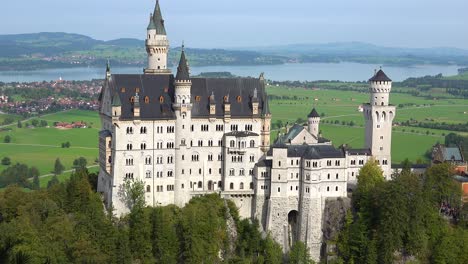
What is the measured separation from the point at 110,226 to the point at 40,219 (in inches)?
338

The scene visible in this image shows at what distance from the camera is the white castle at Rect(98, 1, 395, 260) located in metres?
70.0

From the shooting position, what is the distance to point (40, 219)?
68.1m

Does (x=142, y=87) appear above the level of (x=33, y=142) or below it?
above

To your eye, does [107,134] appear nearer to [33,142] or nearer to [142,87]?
[142,87]

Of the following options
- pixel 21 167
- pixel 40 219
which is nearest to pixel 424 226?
pixel 40 219

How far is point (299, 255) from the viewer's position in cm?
6875

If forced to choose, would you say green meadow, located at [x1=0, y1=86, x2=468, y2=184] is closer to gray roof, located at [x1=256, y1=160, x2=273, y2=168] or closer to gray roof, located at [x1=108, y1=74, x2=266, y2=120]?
gray roof, located at [x1=108, y1=74, x2=266, y2=120]

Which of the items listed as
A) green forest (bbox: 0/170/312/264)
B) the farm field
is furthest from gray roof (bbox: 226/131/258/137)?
the farm field

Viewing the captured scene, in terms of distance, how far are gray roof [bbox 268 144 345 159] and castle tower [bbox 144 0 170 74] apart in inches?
724

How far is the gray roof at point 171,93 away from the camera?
232ft

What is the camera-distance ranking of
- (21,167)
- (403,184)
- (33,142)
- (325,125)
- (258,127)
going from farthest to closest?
(325,125) < (33,142) < (21,167) < (258,127) < (403,184)

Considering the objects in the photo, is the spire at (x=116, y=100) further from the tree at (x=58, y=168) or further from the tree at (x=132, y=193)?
the tree at (x=58, y=168)

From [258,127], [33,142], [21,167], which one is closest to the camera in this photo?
[258,127]

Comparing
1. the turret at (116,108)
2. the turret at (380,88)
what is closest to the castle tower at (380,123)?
the turret at (380,88)
